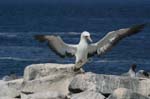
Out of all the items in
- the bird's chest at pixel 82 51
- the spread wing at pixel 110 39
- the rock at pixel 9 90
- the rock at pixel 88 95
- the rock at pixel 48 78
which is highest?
the spread wing at pixel 110 39

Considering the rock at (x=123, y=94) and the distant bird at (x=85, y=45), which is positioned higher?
the distant bird at (x=85, y=45)

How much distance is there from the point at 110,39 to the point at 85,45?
78 centimetres

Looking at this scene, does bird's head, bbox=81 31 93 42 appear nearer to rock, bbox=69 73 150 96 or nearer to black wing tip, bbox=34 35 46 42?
black wing tip, bbox=34 35 46 42

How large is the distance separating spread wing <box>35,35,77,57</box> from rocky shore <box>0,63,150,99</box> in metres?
0.54

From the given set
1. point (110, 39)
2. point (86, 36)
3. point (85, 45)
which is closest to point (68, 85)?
point (85, 45)

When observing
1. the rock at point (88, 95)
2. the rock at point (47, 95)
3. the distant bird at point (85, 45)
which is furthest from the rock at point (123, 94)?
the distant bird at point (85, 45)

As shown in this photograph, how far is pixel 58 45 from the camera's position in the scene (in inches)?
970

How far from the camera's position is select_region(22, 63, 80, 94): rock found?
2380 centimetres

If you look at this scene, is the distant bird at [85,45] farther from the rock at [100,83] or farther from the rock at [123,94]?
the rock at [123,94]

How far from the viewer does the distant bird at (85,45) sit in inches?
957

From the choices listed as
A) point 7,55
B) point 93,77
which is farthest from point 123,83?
point 7,55

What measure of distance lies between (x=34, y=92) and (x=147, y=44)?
4800 cm

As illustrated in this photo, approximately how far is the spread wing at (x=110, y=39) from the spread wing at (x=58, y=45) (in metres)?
0.58

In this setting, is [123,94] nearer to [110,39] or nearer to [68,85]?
[68,85]
